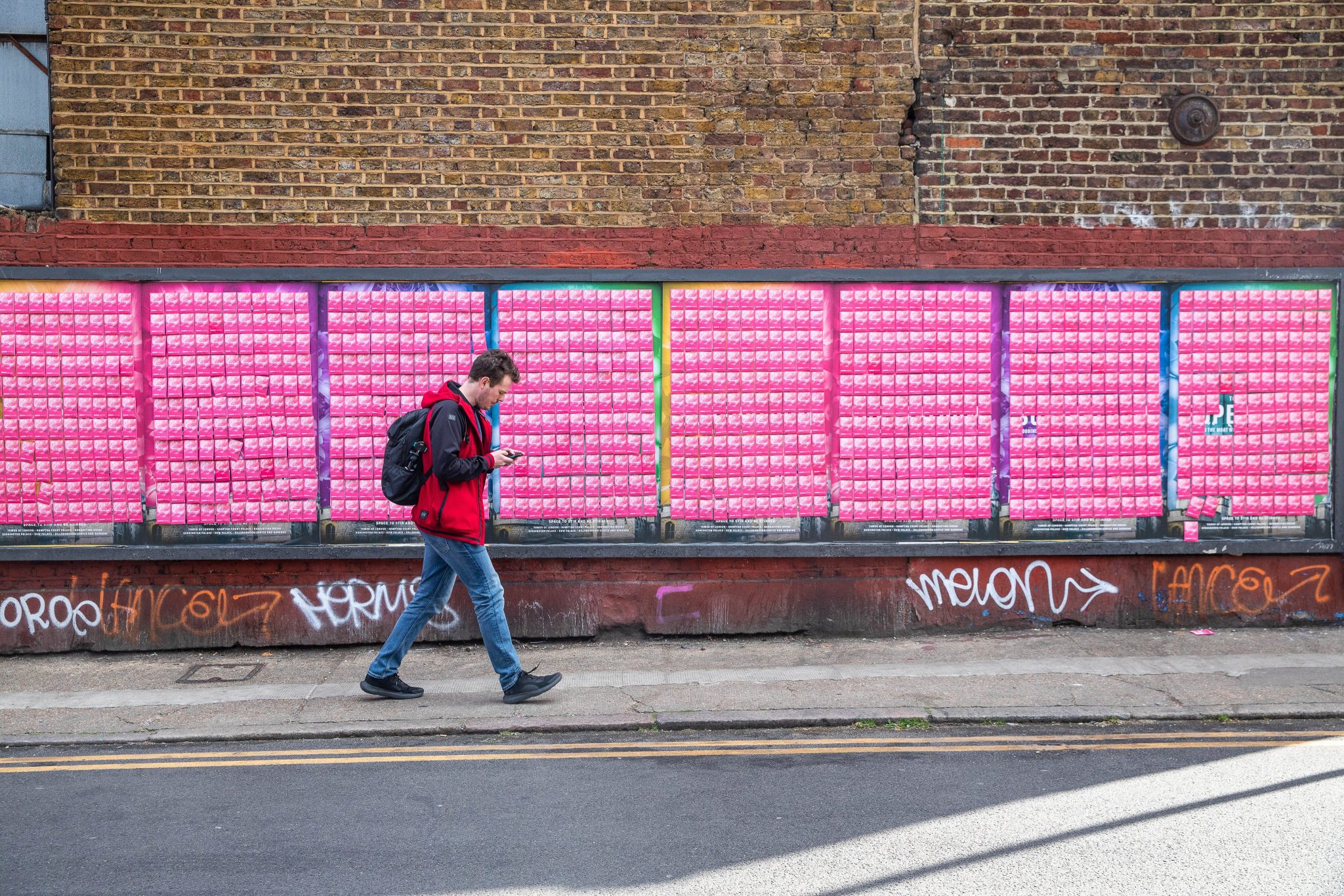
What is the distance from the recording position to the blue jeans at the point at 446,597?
7.07 m

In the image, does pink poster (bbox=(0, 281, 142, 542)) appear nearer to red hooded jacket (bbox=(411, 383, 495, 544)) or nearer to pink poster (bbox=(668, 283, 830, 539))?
red hooded jacket (bbox=(411, 383, 495, 544))

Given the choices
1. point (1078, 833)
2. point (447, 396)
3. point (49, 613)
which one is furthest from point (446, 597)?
point (1078, 833)

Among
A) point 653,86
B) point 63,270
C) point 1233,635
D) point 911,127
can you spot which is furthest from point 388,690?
point 1233,635

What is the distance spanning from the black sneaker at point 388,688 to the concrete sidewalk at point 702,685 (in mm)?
72

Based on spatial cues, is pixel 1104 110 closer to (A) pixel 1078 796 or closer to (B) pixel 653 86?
(B) pixel 653 86

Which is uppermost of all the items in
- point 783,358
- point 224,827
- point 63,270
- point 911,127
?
point 911,127

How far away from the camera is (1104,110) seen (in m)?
8.78

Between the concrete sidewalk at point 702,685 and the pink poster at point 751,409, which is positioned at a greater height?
the pink poster at point 751,409

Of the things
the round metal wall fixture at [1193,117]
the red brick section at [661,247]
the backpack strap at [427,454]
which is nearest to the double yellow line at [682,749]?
the backpack strap at [427,454]

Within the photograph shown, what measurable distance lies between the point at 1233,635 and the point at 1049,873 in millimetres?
4800

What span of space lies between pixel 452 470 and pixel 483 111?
3.09 m

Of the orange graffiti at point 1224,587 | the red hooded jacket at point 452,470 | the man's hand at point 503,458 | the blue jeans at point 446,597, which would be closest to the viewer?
the red hooded jacket at point 452,470

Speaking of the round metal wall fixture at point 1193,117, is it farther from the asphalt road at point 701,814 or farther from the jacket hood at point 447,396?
the jacket hood at point 447,396

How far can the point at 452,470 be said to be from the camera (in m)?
6.83
